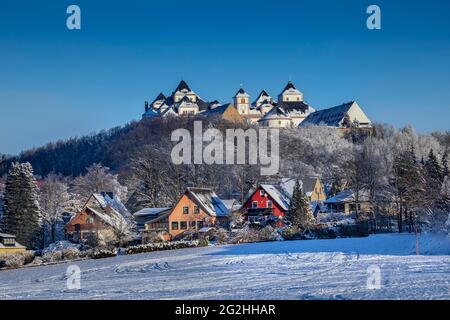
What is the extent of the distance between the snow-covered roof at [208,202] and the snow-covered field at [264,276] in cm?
2200

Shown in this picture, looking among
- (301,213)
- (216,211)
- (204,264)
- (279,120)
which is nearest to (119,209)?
(216,211)

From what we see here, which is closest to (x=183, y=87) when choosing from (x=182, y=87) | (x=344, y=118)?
(x=182, y=87)

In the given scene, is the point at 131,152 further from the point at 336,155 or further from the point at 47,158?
the point at 336,155

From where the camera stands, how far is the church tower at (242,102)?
138 meters

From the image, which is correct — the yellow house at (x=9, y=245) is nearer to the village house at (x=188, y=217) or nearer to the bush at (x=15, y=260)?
the bush at (x=15, y=260)

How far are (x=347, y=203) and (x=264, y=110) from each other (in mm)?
78809

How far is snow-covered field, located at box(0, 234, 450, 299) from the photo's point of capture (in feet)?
55.3

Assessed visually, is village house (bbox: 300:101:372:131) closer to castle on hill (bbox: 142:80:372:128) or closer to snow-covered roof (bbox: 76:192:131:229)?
castle on hill (bbox: 142:80:372:128)

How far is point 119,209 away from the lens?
60594mm

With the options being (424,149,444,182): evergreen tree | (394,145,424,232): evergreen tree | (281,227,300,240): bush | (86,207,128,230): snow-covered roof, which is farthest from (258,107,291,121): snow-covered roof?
(281,227,300,240): bush

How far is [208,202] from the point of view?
186 feet

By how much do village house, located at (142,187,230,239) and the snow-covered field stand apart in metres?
20.7

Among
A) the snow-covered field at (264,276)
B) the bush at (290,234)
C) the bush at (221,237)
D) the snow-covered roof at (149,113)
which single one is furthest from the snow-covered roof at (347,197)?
the snow-covered roof at (149,113)

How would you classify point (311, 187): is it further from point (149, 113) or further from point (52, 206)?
point (149, 113)
